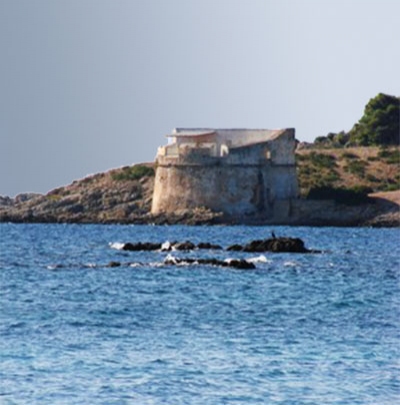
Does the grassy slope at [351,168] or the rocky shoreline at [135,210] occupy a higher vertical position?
the grassy slope at [351,168]

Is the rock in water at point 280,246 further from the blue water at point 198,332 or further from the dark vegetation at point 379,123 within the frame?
the dark vegetation at point 379,123

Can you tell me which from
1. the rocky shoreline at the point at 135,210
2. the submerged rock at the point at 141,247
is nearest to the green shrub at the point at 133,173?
the rocky shoreline at the point at 135,210

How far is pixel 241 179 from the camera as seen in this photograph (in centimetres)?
8756

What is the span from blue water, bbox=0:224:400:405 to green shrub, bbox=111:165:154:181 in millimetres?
50652

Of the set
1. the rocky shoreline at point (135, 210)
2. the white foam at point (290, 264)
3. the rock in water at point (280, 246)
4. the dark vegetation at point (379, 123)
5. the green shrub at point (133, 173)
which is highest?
the dark vegetation at point (379, 123)

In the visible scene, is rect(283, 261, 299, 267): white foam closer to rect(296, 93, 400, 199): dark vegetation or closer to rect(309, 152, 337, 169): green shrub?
rect(296, 93, 400, 199): dark vegetation

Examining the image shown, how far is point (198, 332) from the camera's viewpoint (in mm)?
25672

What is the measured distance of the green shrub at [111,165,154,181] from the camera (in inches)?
3915

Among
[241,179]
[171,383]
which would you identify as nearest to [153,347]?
[171,383]

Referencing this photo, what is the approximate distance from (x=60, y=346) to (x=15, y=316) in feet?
16.1

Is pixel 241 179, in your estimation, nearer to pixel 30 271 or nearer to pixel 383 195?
pixel 383 195

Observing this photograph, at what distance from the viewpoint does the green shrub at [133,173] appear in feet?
326

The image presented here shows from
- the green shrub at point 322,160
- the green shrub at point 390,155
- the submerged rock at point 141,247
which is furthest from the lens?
the green shrub at point 390,155

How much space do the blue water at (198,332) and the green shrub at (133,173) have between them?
166ft
